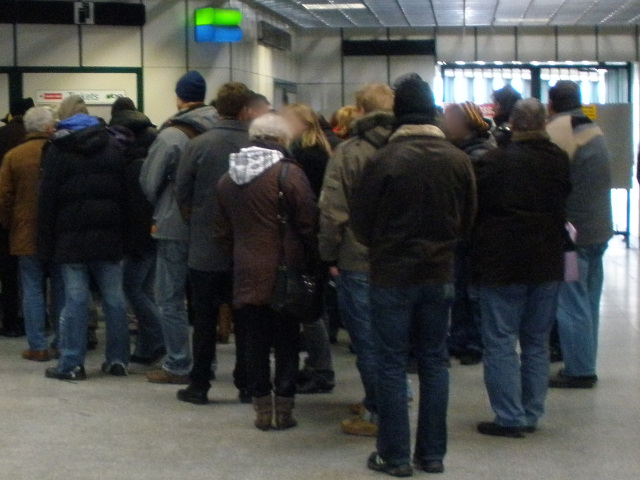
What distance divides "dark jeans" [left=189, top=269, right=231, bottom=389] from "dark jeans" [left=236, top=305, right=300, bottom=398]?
0.44 metres

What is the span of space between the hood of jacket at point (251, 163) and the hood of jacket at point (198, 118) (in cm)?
102

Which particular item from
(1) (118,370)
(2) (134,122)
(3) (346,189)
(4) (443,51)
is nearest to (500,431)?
(3) (346,189)

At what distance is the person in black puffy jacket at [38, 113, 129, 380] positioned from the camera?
697 cm

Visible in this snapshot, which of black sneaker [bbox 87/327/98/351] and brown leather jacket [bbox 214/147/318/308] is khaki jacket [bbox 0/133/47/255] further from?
brown leather jacket [bbox 214/147/318/308]

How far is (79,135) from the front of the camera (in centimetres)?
696

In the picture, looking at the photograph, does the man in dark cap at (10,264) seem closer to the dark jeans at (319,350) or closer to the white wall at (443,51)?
the dark jeans at (319,350)

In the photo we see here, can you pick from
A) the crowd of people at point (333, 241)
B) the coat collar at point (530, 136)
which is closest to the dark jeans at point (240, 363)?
the crowd of people at point (333, 241)

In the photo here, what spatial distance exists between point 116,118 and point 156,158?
1373 millimetres

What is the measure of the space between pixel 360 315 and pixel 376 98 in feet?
3.81

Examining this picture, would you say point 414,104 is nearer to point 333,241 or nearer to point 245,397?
point 333,241

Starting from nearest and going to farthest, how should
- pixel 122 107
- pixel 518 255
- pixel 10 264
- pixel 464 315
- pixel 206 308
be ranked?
pixel 518 255 → pixel 206 308 → pixel 464 315 → pixel 122 107 → pixel 10 264

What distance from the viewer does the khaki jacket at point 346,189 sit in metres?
5.45

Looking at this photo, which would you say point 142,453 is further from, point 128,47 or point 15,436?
point 128,47

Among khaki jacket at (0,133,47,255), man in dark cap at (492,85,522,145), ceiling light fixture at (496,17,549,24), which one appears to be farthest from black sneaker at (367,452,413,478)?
ceiling light fixture at (496,17,549,24)
